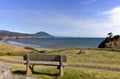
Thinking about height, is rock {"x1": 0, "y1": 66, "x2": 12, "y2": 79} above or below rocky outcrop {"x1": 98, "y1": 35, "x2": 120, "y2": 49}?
below

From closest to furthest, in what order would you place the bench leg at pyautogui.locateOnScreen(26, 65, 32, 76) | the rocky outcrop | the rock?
the rock → the bench leg at pyautogui.locateOnScreen(26, 65, 32, 76) → the rocky outcrop

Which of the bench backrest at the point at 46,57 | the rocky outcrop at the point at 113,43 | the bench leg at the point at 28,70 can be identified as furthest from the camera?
the rocky outcrop at the point at 113,43

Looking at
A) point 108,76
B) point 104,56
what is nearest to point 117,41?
point 104,56

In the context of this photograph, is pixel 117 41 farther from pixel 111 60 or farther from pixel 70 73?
pixel 70 73

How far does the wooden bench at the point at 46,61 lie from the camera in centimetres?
1476

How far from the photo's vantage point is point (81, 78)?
14.6 metres

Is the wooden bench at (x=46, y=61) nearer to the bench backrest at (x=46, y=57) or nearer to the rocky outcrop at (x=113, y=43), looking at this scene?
the bench backrest at (x=46, y=57)

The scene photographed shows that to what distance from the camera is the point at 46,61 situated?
50.9 feet

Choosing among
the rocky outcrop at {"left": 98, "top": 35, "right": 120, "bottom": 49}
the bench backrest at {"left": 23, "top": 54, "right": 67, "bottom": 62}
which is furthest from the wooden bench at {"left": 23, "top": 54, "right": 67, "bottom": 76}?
the rocky outcrop at {"left": 98, "top": 35, "right": 120, "bottom": 49}

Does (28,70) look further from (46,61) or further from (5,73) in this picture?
(5,73)

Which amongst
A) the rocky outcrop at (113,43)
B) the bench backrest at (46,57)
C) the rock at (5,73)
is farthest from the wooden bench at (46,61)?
the rocky outcrop at (113,43)

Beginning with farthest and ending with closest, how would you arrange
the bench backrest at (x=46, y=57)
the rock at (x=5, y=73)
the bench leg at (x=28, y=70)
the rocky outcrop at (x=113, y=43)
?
the rocky outcrop at (x=113, y=43) < the bench leg at (x=28, y=70) < the bench backrest at (x=46, y=57) < the rock at (x=5, y=73)

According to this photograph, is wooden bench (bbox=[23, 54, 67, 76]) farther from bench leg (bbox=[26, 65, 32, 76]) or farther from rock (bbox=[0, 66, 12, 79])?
rock (bbox=[0, 66, 12, 79])

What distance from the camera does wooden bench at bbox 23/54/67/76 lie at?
1476cm
